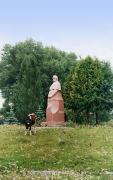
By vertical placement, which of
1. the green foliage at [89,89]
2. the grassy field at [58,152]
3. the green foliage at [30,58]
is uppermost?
the green foliage at [30,58]

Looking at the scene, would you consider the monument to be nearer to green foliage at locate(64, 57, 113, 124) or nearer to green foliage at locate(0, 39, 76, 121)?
green foliage at locate(64, 57, 113, 124)

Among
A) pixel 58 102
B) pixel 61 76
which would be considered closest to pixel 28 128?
pixel 58 102

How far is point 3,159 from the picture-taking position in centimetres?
3391

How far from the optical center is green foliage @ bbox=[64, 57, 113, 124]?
6925 centimetres

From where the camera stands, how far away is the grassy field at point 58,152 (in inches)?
1092

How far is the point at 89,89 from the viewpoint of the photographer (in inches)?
2729

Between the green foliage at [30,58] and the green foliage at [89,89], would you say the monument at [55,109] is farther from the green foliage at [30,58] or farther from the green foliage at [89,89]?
the green foliage at [30,58]

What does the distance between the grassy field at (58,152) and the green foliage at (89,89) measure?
66.5 ft

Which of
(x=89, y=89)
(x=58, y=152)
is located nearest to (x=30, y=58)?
(x=89, y=89)

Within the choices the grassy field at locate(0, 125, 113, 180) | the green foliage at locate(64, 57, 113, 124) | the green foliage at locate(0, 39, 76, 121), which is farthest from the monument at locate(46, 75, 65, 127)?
the green foliage at locate(0, 39, 76, 121)

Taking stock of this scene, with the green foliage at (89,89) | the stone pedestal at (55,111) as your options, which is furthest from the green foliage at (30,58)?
the stone pedestal at (55,111)

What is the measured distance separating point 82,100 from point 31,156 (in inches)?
1404

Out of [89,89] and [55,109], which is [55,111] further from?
[89,89]

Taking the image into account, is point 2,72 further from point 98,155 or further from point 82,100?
point 98,155
